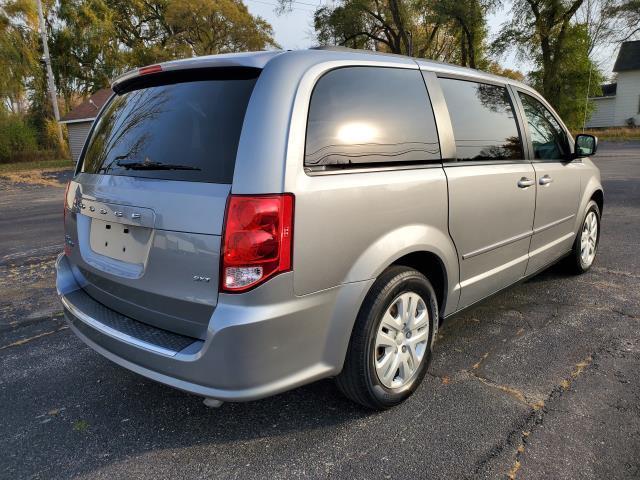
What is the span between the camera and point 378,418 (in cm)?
250

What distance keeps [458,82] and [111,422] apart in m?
2.83

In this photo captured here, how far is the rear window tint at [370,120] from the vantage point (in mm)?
2176

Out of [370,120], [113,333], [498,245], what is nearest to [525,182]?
[498,245]

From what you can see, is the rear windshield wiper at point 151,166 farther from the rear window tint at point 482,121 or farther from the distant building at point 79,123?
the distant building at point 79,123

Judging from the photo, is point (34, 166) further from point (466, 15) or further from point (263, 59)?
point (263, 59)

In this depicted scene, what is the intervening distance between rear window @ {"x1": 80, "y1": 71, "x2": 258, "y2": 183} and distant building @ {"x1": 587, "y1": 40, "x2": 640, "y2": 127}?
4693 centimetres

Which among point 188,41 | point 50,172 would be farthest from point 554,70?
point 50,172

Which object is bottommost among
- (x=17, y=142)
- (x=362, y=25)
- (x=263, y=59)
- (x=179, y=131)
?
(x=179, y=131)

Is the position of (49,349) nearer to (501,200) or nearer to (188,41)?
(501,200)

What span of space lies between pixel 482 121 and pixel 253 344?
217 centimetres

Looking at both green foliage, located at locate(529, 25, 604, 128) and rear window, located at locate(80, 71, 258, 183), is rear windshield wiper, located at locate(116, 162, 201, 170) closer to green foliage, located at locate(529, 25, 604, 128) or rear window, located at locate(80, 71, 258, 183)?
rear window, located at locate(80, 71, 258, 183)

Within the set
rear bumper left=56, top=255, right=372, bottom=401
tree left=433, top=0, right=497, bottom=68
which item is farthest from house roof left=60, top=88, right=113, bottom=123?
rear bumper left=56, top=255, right=372, bottom=401

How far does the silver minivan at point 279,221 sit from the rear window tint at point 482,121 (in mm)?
27

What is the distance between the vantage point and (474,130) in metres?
3.06
